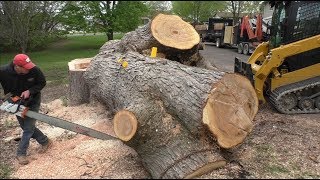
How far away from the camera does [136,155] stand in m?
5.08

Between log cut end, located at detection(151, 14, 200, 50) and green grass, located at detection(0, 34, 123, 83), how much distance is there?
4992mm

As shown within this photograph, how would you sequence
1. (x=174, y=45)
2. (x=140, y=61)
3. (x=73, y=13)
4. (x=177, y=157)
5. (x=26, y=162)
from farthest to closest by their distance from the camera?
(x=73, y=13)
(x=174, y=45)
(x=140, y=61)
(x=26, y=162)
(x=177, y=157)

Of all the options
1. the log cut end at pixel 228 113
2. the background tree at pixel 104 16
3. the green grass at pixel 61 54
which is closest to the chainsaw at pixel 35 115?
the log cut end at pixel 228 113

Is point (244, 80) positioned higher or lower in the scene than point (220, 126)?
higher

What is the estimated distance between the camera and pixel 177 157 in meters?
4.48

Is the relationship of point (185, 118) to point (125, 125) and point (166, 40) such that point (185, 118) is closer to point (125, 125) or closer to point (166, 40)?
point (125, 125)

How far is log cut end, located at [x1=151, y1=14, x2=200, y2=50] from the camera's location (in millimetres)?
7219

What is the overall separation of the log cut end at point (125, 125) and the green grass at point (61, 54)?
716cm

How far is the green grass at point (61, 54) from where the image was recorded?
44.6 ft

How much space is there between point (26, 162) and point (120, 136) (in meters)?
1.47

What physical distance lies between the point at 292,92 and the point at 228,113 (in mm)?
3072

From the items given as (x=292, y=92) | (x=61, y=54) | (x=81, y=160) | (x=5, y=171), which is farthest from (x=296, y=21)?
(x=61, y=54)

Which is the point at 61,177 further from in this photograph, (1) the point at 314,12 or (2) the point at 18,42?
(2) the point at 18,42

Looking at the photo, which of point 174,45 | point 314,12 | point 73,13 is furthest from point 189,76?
point 73,13
